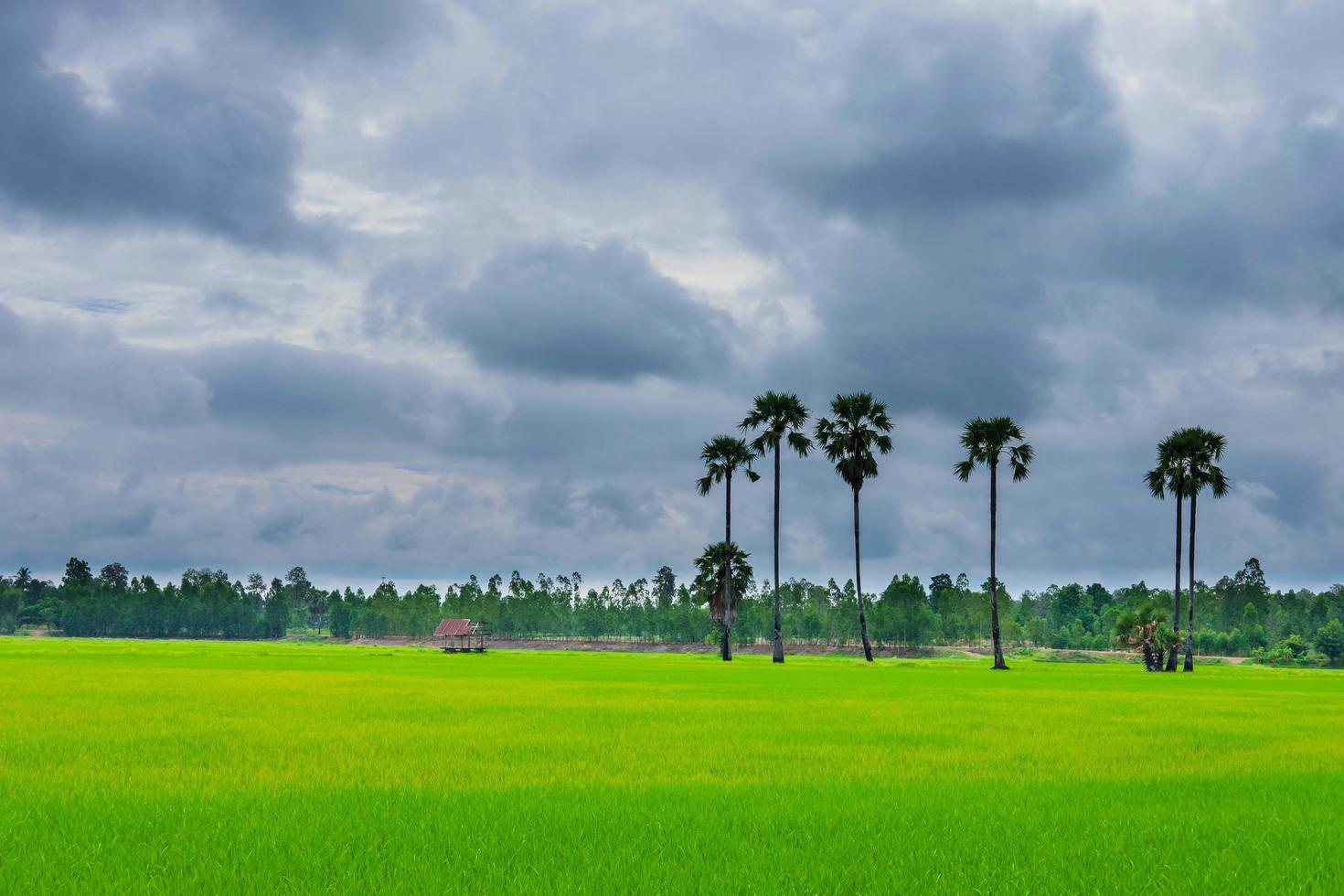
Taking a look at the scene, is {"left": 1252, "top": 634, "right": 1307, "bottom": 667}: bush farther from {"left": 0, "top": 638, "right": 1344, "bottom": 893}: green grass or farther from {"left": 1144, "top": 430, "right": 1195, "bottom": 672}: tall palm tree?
{"left": 0, "top": 638, "right": 1344, "bottom": 893}: green grass

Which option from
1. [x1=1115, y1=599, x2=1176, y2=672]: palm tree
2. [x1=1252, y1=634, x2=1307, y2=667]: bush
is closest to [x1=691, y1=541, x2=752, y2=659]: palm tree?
[x1=1115, y1=599, x2=1176, y2=672]: palm tree

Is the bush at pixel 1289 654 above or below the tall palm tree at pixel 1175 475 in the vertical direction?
below

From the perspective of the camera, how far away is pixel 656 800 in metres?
13.1

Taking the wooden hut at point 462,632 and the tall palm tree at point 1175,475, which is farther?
the wooden hut at point 462,632

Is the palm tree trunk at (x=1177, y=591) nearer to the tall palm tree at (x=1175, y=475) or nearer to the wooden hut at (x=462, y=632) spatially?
the tall palm tree at (x=1175, y=475)

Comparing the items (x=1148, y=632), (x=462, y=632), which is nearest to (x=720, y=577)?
(x=1148, y=632)

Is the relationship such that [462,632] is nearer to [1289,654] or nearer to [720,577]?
[720,577]

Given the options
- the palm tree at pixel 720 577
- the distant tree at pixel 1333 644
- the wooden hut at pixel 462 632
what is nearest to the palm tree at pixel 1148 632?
the palm tree at pixel 720 577

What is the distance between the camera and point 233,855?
9836mm

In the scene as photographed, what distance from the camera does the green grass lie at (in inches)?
368

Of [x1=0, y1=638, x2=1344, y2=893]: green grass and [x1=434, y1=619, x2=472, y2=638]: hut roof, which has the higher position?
[x1=0, y1=638, x2=1344, y2=893]: green grass

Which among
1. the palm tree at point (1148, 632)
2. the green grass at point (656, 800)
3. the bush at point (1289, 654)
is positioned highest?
the green grass at point (656, 800)

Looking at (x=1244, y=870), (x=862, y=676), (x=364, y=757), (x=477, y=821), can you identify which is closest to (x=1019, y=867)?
(x=1244, y=870)

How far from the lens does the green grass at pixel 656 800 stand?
934 cm
